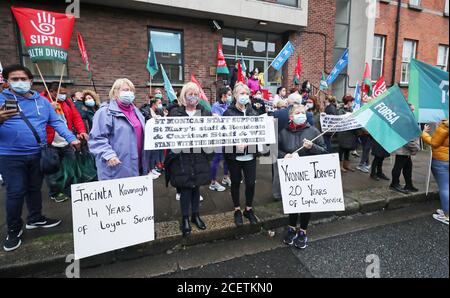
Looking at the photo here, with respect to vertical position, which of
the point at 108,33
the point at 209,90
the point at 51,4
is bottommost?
the point at 209,90

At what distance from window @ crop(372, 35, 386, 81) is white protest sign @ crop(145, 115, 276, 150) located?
12.5m

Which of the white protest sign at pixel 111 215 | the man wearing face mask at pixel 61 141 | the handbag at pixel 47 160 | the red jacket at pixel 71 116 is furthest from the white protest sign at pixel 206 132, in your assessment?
the red jacket at pixel 71 116

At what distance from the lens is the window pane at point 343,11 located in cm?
1230

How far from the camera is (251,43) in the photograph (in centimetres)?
1073

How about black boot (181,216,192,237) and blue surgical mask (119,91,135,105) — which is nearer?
blue surgical mask (119,91,135,105)

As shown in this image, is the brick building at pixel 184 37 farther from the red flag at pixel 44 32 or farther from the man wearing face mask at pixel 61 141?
the red flag at pixel 44 32

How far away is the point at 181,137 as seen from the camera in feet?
9.34

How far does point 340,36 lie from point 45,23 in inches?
513

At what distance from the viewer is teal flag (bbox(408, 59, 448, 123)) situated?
105 inches

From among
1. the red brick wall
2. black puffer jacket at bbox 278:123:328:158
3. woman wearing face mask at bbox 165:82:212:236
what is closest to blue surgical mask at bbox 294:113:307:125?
black puffer jacket at bbox 278:123:328:158

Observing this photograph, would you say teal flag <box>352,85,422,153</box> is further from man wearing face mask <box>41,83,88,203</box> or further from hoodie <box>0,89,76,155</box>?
man wearing face mask <box>41,83,88,203</box>
